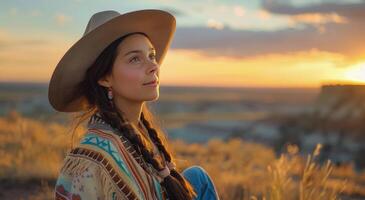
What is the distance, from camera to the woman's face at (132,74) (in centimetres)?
288

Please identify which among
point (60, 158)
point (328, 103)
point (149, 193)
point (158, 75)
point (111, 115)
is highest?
point (328, 103)

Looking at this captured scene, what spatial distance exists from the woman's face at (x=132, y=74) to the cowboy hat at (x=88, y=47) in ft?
0.27

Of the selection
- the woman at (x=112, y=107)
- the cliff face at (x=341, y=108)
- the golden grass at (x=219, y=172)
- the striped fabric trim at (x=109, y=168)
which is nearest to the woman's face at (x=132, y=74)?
the woman at (x=112, y=107)

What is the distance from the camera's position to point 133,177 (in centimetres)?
275

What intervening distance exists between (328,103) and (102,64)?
1020 inches

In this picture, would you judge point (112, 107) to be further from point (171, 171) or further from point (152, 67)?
point (171, 171)

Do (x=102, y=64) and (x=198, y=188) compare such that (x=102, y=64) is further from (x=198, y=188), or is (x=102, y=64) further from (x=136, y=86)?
(x=198, y=188)

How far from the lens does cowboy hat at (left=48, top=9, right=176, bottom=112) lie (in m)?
2.86

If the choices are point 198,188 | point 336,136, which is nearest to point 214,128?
point 336,136

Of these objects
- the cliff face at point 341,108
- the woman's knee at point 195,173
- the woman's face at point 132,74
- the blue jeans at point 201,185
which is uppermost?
the cliff face at point 341,108

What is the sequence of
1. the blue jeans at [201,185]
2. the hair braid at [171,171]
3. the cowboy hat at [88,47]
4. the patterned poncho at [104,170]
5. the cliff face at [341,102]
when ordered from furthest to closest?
the cliff face at [341,102], the blue jeans at [201,185], the hair braid at [171,171], the cowboy hat at [88,47], the patterned poncho at [104,170]

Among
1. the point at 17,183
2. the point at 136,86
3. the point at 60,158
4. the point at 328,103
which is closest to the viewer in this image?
the point at 136,86

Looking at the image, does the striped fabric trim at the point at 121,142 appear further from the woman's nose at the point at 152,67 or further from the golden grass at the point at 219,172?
the golden grass at the point at 219,172

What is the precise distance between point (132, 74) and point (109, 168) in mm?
468
